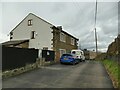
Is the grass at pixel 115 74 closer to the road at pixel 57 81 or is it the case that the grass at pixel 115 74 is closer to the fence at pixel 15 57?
the road at pixel 57 81

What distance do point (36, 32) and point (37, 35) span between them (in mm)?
577

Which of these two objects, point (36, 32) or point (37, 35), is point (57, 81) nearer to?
point (37, 35)

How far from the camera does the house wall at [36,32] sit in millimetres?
32688

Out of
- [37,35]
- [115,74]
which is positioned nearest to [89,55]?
[37,35]

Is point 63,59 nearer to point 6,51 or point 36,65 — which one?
point 36,65

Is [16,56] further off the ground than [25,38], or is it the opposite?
[25,38]

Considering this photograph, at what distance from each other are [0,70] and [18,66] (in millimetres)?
3038

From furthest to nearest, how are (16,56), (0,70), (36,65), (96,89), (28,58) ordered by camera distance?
(36,65) < (28,58) < (16,56) < (0,70) < (96,89)

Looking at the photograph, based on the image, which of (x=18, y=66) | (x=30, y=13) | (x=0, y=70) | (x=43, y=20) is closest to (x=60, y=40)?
(x=43, y=20)

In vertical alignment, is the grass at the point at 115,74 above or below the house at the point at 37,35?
below

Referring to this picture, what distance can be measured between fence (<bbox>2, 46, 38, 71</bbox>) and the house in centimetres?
1070

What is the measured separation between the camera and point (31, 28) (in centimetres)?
3444

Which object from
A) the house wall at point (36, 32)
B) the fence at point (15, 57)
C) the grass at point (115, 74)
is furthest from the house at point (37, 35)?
the grass at point (115, 74)

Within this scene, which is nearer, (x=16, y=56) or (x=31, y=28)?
(x=16, y=56)
